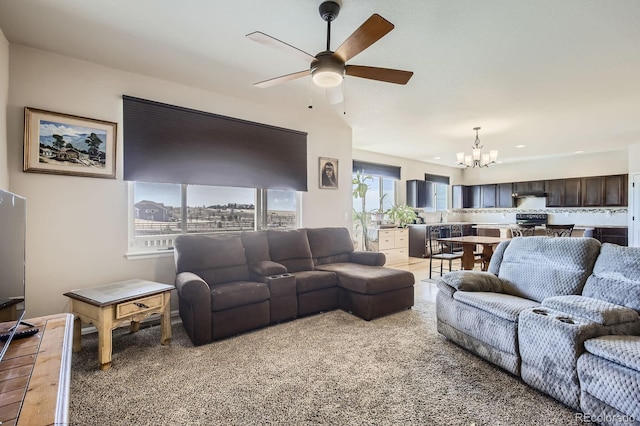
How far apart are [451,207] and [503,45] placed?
7810 mm

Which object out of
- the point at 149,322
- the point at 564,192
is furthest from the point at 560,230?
the point at 149,322

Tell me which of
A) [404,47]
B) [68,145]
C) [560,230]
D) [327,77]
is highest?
[404,47]

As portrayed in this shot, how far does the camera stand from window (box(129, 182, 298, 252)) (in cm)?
338

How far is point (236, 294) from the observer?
2898 millimetres

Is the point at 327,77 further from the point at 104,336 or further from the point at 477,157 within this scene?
the point at 477,157

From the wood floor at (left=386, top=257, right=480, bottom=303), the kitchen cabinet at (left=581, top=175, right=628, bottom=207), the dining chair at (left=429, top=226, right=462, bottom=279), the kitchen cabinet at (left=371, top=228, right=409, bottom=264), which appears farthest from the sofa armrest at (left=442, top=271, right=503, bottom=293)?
the kitchen cabinet at (left=581, top=175, right=628, bottom=207)

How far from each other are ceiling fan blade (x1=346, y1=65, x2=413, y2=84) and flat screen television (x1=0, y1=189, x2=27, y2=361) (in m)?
2.15

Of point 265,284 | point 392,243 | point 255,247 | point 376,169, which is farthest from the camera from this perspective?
point 376,169

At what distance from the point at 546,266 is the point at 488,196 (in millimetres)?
7580

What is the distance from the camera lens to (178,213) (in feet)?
12.0

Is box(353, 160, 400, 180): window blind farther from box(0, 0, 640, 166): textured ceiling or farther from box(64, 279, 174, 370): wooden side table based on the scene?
box(64, 279, 174, 370): wooden side table

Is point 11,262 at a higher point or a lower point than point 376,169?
lower

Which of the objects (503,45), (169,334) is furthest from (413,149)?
(169,334)

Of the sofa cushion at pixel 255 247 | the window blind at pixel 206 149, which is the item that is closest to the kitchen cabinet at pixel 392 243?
the window blind at pixel 206 149
